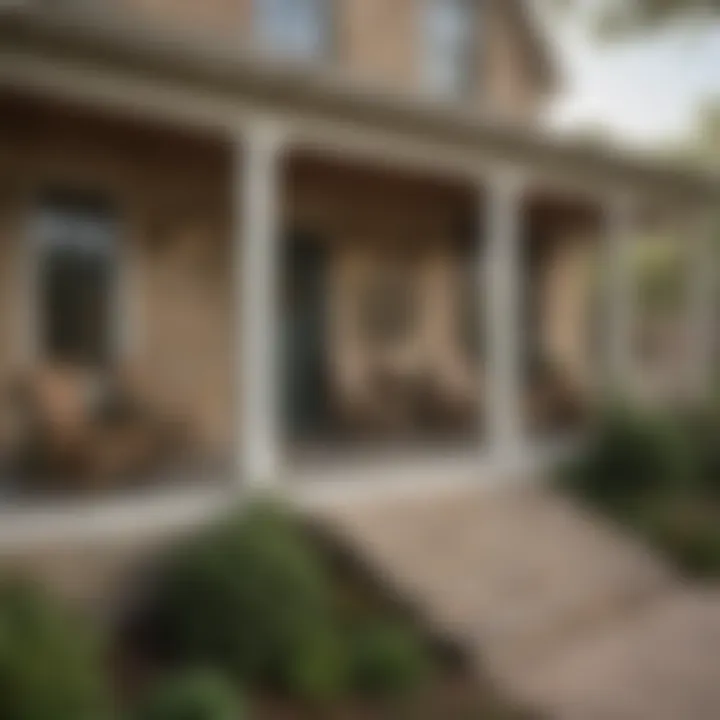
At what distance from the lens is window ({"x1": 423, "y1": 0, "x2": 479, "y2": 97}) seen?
11.8 meters

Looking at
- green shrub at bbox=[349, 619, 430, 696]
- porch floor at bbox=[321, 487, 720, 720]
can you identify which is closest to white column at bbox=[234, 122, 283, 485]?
porch floor at bbox=[321, 487, 720, 720]

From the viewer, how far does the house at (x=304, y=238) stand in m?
6.74

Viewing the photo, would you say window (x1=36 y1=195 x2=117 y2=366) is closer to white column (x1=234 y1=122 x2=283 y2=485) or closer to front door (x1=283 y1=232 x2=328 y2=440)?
white column (x1=234 y1=122 x2=283 y2=485)

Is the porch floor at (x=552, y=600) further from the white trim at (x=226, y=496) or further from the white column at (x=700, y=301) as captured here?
the white column at (x=700, y=301)

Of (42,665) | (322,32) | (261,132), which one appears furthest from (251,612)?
(322,32)

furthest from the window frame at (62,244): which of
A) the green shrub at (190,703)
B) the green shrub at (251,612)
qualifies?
the green shrub at (190,703)

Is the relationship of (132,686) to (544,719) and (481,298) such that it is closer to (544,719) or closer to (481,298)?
(544,719)

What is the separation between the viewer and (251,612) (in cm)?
505

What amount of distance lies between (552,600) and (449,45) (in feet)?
26.2

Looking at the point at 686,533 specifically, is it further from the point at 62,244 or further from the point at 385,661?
the point at 62,244

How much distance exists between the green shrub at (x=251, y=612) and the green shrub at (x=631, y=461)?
416 cm

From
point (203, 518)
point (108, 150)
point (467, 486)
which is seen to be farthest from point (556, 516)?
point (108, 150)

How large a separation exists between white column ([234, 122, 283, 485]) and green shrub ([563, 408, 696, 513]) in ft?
11.3

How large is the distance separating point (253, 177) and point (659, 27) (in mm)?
3133
